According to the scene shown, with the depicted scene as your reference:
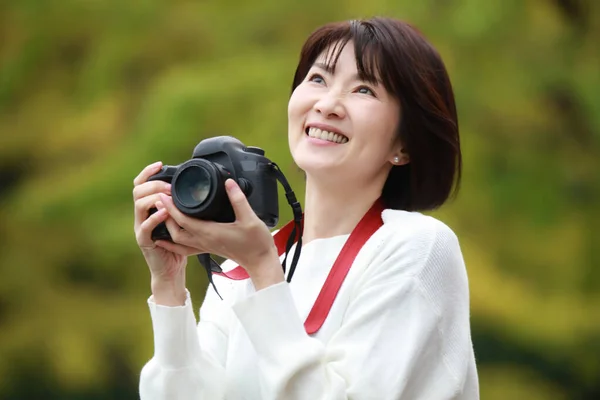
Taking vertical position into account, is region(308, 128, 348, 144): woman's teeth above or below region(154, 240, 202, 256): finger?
above

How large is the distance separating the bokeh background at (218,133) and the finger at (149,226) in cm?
190

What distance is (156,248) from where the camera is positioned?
115 centimetres

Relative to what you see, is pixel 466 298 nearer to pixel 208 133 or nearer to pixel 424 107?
pixel 424 107

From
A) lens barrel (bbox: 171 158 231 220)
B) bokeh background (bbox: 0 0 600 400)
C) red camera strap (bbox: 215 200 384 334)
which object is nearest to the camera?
lens barrel (bbox: 171 158 231 220)

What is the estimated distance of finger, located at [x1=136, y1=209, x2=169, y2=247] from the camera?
1081mm

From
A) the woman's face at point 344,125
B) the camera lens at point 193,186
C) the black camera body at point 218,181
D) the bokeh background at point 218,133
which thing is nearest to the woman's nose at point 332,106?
the woman's face at point 344,125

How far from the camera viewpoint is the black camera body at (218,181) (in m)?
1.03

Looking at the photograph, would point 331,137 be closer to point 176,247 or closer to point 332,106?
point 332,106

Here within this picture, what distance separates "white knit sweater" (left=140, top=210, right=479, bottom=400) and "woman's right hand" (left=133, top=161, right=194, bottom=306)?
0.07 feet

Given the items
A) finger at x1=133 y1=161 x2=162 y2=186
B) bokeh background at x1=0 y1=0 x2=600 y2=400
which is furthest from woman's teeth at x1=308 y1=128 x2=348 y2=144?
bokeh background at x1=0 y1=0 x2=600 y2=400

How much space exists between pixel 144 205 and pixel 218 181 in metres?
0.12

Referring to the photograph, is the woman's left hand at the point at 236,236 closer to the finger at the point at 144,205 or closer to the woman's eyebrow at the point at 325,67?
the finger at the point at 144,205

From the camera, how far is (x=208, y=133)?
330 cm

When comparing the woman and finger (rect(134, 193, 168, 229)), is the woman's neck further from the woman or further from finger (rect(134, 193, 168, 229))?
finger (rect(134, 193, 168, 229))
